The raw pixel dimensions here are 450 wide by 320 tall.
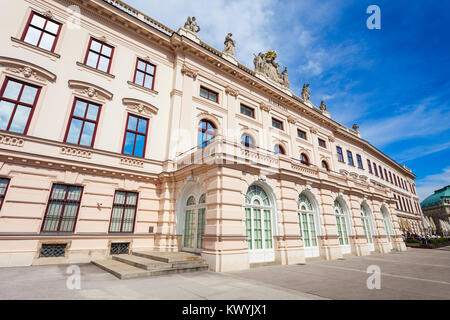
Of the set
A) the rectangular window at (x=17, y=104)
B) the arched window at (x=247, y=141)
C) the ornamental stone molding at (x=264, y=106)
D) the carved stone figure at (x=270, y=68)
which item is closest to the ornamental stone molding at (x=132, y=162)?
the rectangular window at (x=17, y=104)

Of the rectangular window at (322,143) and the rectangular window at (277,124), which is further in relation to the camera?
the rectangular window at (322,143)

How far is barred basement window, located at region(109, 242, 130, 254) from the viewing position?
11469 millimetres

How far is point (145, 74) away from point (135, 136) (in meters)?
4.78

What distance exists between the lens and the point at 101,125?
12398 millimetres

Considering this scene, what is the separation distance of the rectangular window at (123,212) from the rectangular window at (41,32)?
9089 millimetres

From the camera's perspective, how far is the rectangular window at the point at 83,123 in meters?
11.6

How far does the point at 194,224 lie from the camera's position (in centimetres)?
1180

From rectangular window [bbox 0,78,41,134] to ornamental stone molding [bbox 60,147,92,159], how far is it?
1.76 m

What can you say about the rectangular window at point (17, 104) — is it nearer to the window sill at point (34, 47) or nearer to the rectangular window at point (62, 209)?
the window sill at point (34, 47)

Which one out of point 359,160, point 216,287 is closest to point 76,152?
point 216,287

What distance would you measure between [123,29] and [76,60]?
4.28m

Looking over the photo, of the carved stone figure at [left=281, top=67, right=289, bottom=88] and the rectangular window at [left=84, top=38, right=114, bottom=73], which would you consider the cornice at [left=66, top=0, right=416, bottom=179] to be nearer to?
the rectangular window at [left=84, top=38, right=114, bottom=73]

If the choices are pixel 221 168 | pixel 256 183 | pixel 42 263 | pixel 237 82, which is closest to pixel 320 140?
pixel 237 82
